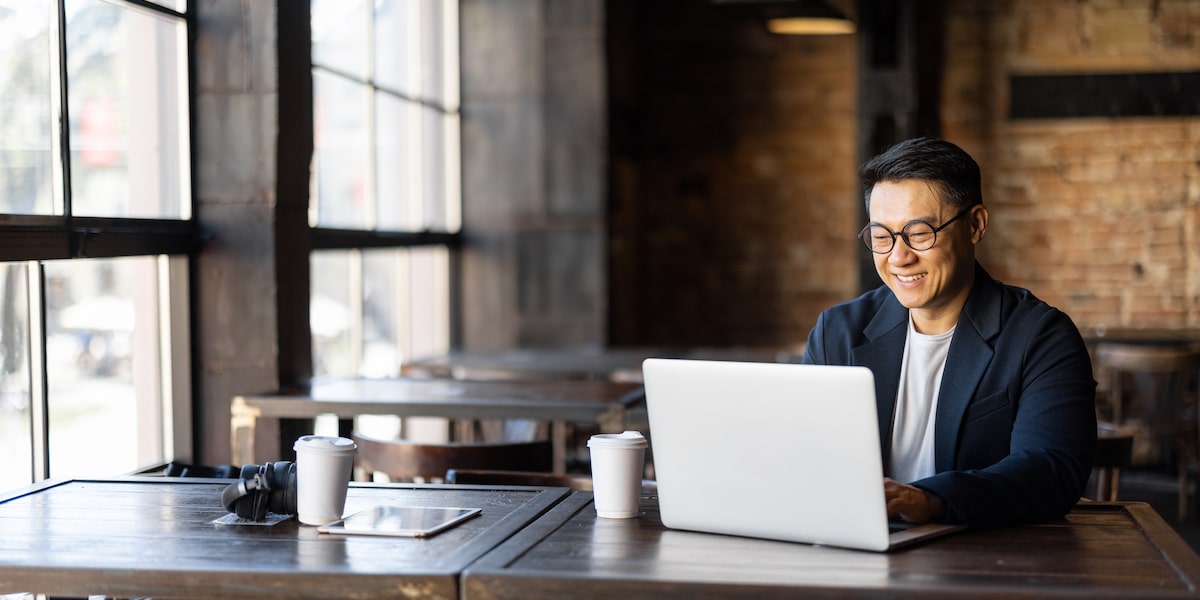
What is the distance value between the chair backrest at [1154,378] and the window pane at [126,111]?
4.01m

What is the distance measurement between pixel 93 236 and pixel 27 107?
428 mm

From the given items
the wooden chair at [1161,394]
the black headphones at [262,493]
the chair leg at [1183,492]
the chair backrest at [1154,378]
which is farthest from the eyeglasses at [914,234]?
the chair leg at [1183,492]

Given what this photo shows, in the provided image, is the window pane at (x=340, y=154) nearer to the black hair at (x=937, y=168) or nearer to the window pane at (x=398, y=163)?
the window pane at (x=398, y=163)

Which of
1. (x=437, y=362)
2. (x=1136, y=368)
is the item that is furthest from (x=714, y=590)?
(x=1136, y=368)

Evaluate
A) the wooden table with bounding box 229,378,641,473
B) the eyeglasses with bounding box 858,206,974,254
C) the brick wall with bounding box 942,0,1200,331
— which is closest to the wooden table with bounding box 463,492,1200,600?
the eyeglasses with bounding box 858,206,974,254

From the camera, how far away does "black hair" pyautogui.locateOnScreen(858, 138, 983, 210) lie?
2.36 m

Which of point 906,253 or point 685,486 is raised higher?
point 906,253

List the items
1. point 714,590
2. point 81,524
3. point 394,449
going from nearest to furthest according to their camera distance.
Result: point 714,590 → point 81,524 → point 394,449

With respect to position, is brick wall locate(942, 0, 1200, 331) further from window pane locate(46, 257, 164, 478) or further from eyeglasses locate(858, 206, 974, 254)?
eyeglasses locate(858, 206, 974, 254)

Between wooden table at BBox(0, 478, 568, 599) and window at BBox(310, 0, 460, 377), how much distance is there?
113 inches

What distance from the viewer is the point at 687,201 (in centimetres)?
858

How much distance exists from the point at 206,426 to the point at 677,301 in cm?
448

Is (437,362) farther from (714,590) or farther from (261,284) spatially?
(714,590)

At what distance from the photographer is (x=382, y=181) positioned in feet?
20.4
